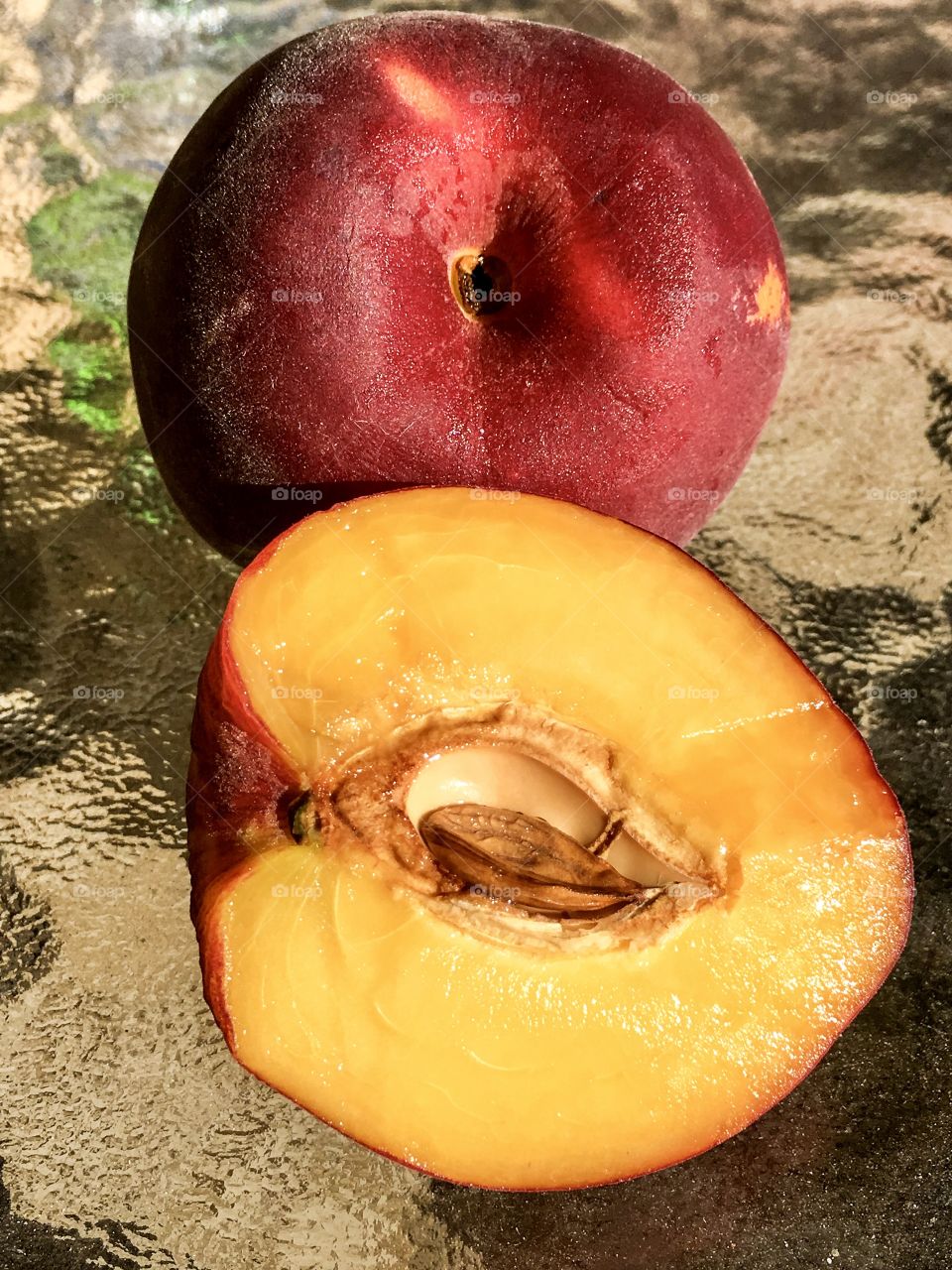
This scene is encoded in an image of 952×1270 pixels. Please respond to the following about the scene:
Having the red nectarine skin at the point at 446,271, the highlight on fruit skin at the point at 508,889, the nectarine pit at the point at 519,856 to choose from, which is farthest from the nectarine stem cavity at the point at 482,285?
the nectarine pit at the point at 519,856

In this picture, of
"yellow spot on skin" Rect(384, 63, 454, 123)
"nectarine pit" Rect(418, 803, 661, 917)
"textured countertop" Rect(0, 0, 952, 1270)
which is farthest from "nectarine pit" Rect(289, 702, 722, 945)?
"yellow spot on skin" Rect(384, 63, 454, 123)

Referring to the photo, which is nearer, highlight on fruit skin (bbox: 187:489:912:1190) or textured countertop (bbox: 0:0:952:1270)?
highlight on fruit skin (bbox: 187:489:912:1190)

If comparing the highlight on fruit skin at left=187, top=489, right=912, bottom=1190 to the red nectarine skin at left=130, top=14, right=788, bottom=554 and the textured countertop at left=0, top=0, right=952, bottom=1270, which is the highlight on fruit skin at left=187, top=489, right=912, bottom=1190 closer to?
the red nectarine skin at left=130, top=14, right=788, bottom=554

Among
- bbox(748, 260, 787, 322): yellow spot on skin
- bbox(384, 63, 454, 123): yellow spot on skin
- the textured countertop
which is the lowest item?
the textured countertop

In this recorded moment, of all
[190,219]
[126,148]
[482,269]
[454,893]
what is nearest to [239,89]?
[190,219]

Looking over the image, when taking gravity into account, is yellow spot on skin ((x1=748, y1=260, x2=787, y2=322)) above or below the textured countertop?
above

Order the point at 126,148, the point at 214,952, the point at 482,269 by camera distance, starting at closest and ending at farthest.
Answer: the point at 214,952 < the point at 482,269 < the point at 126,148

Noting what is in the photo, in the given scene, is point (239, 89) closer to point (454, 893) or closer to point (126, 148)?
point (126, 148)

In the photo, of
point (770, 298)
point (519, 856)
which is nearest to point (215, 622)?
point (519, 856)
